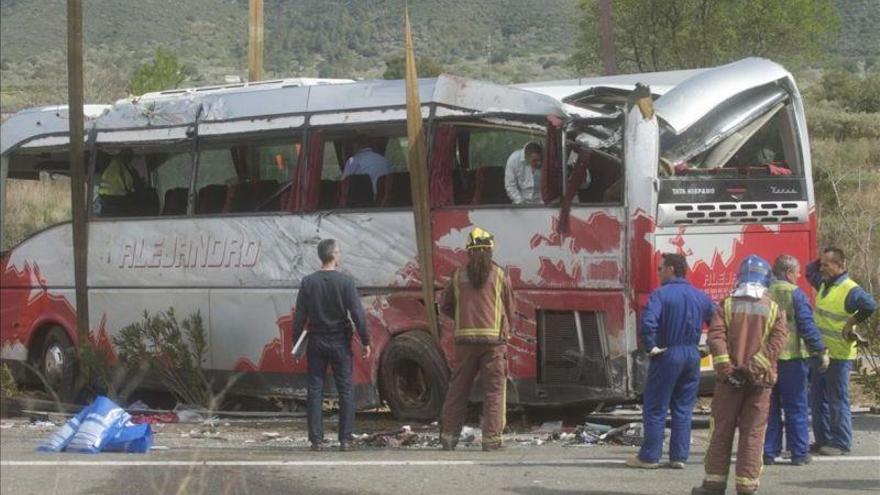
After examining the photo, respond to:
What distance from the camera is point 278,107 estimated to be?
15.9 metres

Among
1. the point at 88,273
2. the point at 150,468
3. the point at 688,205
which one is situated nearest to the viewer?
the point at 150,468

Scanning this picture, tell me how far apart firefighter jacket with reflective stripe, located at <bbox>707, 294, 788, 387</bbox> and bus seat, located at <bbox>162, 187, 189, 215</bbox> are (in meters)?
7.94

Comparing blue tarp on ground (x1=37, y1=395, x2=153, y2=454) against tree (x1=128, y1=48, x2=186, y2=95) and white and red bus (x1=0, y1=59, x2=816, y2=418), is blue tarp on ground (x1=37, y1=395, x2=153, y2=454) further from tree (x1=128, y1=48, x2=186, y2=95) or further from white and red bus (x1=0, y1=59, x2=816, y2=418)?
tree (x1=128, y1=48, x2=186, y2=95)

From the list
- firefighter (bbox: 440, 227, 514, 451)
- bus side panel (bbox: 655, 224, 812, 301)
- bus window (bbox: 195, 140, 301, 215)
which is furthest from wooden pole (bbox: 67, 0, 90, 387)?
bus side panel (bbox: 655, 224, 812, 301)

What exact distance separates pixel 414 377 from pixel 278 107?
301 centimetres

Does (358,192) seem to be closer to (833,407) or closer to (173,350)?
(173,350)

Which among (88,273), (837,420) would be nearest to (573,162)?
(837,420)

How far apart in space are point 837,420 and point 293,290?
5.57 meters

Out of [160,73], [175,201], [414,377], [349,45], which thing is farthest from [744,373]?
[349,45]

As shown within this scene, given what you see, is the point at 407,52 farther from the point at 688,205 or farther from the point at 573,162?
the point at 688,205

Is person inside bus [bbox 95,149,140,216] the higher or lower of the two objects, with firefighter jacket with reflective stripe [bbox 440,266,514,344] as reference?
higher

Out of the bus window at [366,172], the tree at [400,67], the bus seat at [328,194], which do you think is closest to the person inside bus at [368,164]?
the bus window at [366,172]

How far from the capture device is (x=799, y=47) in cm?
4556

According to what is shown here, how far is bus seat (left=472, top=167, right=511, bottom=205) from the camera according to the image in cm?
1427
